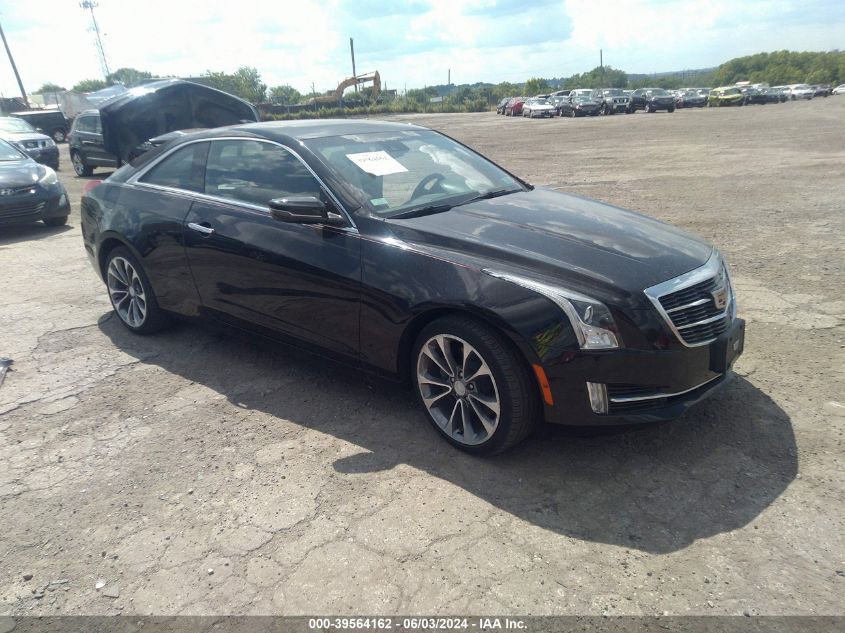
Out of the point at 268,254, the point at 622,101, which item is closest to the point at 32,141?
Answer: the point at 268,254

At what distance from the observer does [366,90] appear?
224ft

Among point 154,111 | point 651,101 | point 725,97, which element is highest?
point 154,111

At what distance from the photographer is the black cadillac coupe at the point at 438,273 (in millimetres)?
2857

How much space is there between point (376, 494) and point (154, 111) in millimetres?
12570

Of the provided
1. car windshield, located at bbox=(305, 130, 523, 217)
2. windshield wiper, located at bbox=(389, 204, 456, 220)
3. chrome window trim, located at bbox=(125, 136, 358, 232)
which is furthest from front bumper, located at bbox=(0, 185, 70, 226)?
windshield wiper, located at bbox=(389, 204, 456, 220)

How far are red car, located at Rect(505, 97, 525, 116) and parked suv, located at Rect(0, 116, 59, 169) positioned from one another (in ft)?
119

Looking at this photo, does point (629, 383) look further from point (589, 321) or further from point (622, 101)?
point (622, 101)

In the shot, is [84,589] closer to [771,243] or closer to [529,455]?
[529,455]

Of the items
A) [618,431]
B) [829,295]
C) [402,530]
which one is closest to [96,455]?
[402,530]

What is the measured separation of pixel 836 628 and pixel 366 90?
71431 mm

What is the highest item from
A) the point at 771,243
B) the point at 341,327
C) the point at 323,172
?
the point at 323,172

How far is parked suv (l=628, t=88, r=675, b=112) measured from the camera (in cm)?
4169

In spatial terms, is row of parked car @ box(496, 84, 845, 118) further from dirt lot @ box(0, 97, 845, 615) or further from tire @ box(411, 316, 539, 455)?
tire @ box(411, 316, 539, 455)

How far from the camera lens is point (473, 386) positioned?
3137 millimetres
